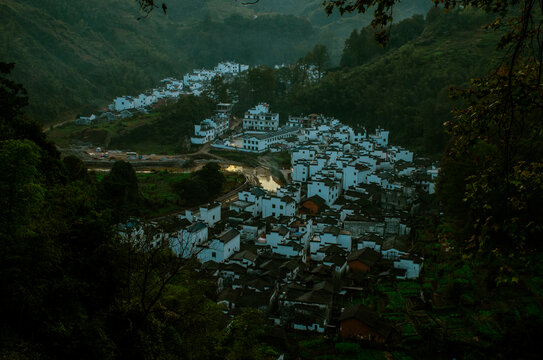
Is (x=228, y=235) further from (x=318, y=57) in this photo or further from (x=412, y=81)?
(x=318, y=57)

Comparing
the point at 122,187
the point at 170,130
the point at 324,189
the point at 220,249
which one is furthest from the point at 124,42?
the point at 220,249

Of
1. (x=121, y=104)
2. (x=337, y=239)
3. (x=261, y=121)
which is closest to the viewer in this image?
(x=337, y=239)

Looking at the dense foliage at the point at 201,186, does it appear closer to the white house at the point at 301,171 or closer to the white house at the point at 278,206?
the white house at the point at 278,206

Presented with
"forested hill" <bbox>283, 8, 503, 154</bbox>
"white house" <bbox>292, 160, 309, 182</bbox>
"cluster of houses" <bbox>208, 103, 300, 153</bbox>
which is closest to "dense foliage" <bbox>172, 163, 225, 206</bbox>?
"white house" <bbox>292, 160, 309, 182</bbox>

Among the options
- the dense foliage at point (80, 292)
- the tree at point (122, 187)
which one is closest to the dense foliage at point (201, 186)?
the tree at point (122, 187)

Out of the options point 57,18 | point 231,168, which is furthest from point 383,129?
point 57,18
